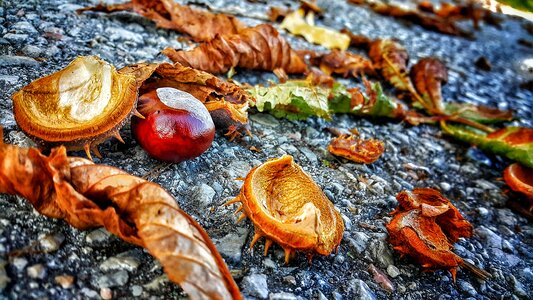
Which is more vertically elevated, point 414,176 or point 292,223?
point 292,223

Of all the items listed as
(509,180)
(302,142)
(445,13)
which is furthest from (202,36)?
(445,13)

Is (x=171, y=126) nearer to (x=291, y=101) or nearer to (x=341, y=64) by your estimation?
(x=291, y=101)

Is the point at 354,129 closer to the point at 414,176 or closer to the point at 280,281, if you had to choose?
the point at 414,176

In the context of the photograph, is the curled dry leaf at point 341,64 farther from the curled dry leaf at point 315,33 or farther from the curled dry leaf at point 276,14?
the curled dry leaf at point 276,14

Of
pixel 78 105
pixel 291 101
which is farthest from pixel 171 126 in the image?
pixel 291 101

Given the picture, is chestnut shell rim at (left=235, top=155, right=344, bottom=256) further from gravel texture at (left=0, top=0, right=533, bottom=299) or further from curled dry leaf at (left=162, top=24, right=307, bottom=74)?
curled dry leaf at (left=162, top=24, right=307, bottom=74)

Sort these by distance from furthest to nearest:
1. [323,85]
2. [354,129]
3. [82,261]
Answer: [323,85]
[354,129]
[82,261]
